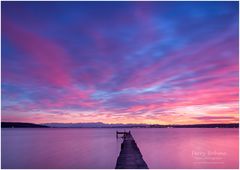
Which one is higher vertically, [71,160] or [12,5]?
[12,5]

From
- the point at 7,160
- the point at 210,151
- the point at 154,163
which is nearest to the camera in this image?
the point at 154,163

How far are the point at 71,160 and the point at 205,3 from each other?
18352mm

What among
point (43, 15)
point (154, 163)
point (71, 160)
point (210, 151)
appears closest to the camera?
point (43, 15)

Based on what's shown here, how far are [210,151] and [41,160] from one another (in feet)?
76.4

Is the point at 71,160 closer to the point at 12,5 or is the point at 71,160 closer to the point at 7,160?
the point at 7,160

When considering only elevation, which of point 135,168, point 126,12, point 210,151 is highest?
point 126,12

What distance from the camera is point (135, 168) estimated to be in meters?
11.2

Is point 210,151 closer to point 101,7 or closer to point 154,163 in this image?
point 154,163

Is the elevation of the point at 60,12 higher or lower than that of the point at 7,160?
higher

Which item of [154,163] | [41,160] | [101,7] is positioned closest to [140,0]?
[101,7]

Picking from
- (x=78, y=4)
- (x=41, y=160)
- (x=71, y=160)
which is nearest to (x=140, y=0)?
(x=78, y=4)

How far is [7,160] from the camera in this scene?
24750mm

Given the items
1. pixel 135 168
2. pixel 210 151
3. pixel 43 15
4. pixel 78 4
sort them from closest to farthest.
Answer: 1. pixel 135 168
2. pixel 78 4
3. pixel 43 15
4. pixel 210 151

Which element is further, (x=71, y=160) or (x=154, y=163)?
(x=71, y=160)
